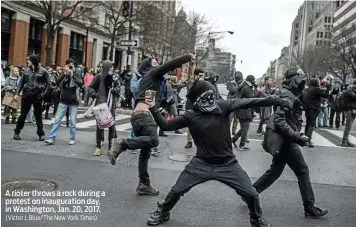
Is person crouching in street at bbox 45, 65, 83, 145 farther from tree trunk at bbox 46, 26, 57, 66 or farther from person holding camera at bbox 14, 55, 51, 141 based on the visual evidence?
tree trunk at bbox 46, 26, 57, 66

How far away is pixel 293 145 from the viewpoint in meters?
4.98

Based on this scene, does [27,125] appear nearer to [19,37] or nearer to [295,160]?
[295,160]

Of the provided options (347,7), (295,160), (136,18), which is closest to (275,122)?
(295,160)

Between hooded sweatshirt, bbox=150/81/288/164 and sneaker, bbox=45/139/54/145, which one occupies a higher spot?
hooded sweatshirt, bbox=150/81/288/164

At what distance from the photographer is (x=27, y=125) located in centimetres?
1130

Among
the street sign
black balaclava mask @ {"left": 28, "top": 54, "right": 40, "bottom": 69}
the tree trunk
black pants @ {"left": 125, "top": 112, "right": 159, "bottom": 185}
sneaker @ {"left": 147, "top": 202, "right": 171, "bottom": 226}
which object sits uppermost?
the tree trunk

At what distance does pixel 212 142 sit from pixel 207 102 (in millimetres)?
422

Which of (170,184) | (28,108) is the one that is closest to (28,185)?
(170,184)

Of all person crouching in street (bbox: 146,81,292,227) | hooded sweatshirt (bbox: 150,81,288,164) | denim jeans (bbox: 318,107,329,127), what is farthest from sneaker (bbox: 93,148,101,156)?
denim jeans (bbox: 318,107,329,127)

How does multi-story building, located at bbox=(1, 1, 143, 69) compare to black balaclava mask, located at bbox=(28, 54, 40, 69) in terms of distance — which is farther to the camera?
multi-story building, located at bbox=(1, 1, 143, 69)

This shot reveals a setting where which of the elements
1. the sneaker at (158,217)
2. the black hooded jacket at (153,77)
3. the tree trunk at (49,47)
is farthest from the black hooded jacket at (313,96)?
the tree trunk at (49,47)

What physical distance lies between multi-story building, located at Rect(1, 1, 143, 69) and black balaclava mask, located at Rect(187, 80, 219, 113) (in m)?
25.2

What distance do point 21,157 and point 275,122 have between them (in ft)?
15.6

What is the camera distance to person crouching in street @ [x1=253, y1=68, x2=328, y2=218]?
15.7 ft
